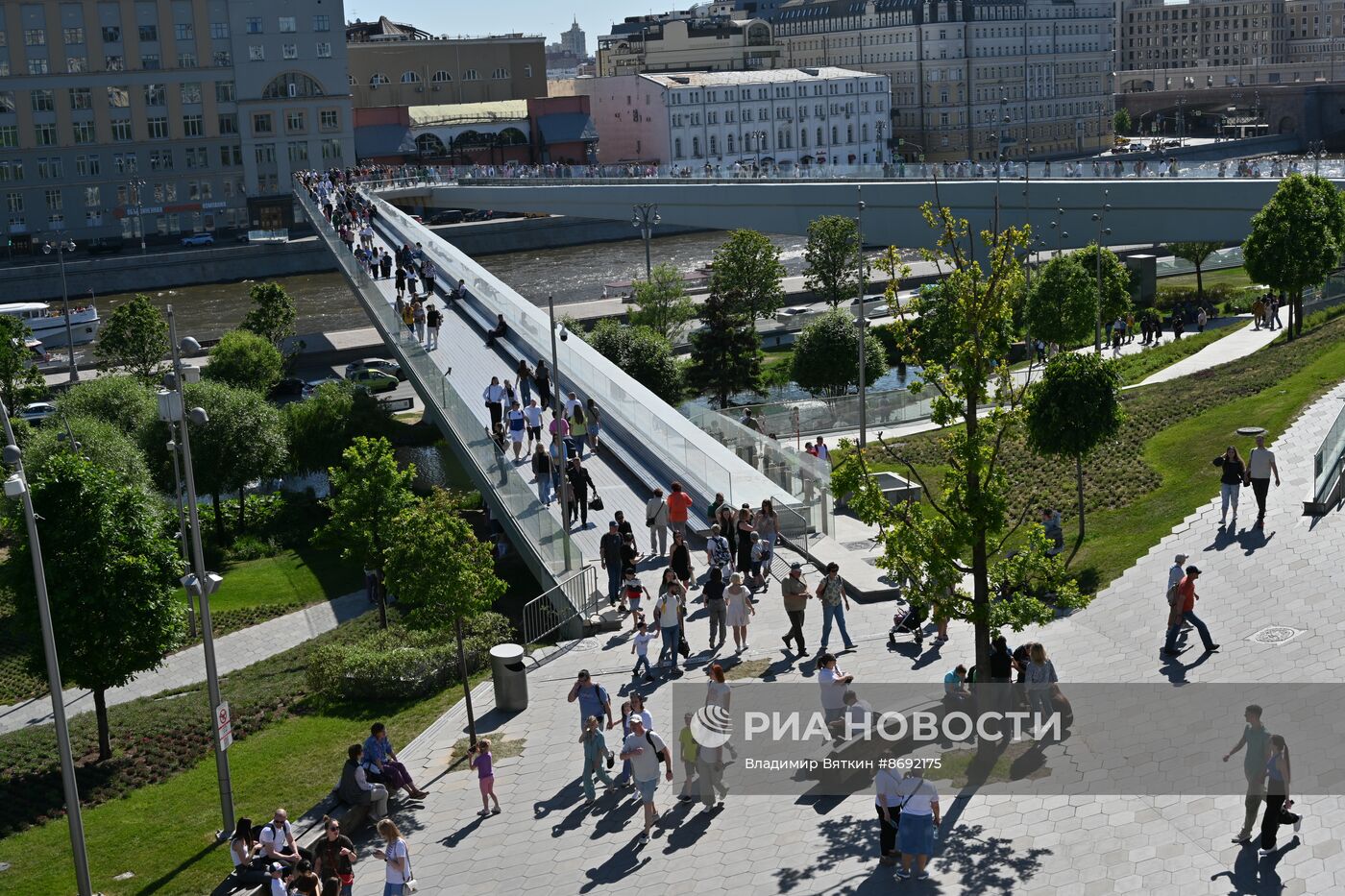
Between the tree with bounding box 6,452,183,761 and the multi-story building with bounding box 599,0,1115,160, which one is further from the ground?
the multi-story building with bounding box 599,0,1115,160

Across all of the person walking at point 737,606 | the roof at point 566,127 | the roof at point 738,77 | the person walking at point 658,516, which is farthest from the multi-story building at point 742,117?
the person walking at point 737,606

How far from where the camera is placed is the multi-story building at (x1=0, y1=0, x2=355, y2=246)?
292 feet

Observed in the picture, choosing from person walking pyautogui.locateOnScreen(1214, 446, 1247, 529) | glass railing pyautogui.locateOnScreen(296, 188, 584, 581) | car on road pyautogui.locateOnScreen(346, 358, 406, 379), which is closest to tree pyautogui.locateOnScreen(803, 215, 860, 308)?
car on road pyautogui.locateOnScreen(346, 358, 406, 379)

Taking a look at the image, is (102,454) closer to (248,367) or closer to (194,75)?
(248,367)

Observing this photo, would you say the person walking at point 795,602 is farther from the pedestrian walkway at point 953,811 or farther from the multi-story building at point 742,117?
the multi-story building at point 742,117

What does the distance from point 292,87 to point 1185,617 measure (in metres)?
88.4

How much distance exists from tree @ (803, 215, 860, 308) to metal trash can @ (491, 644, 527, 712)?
38.9m

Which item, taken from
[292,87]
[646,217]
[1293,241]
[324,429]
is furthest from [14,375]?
[292,87]

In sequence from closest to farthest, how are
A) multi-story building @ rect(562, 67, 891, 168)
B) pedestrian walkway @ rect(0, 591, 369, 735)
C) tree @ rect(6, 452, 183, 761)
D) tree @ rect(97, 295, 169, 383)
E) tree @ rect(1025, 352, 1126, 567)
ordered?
1. tree @ rect(6, 452, 183, 761)
2. tree @ rect(1025, 352, 1126, 567)
3. pedestrian walkway @ rect(0, 591, 369, 735)
4. tree @ rect(97, 295, 169, 383)
5. multi-story building @ rect(562, 67, 891, 168)

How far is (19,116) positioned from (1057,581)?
289 ft

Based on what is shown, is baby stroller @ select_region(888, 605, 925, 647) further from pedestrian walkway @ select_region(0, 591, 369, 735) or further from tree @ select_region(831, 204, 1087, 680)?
pedestrian walkway @ select_region(0, 591, 369, 735)

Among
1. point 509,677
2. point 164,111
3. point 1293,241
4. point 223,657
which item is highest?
point 164,111

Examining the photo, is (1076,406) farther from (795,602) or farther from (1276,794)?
(1276,794)

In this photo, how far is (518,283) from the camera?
7838 centimetres
